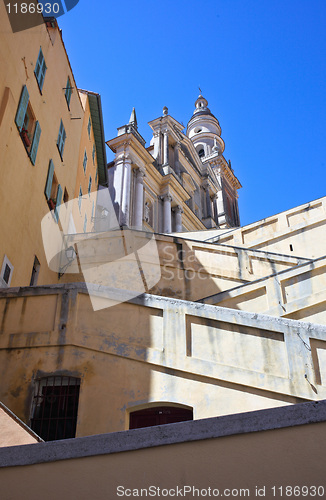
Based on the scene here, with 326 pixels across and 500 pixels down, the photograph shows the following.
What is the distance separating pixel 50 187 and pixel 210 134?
120 feet

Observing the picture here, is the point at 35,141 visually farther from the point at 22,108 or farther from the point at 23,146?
the point at 22,108

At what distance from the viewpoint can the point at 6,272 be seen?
401 inches

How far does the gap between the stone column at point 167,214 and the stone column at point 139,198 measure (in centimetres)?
207

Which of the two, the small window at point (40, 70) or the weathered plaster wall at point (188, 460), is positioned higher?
the small window at point (40, 70)

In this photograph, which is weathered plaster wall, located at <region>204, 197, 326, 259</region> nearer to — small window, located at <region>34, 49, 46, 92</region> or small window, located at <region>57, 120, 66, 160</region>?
small window, located at <region>57, 120, 66, 160</region>

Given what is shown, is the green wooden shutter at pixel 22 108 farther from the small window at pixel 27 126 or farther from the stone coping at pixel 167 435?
the stone coping at pixel 167 435

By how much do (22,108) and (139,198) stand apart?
14.0m

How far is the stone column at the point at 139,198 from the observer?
24469mm

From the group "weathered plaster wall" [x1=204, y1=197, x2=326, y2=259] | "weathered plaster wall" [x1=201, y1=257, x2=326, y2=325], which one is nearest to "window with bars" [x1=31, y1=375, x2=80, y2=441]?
"weathered plaster wall" [x1=201, y1=257, x2=326, y2=325]

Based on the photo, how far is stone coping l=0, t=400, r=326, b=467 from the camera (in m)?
3.74

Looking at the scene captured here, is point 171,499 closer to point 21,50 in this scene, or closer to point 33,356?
point 33,356

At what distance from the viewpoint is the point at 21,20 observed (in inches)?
465

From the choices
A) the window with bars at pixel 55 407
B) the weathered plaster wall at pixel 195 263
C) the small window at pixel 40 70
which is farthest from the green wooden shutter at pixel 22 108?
the window with bars at pixel 55 407

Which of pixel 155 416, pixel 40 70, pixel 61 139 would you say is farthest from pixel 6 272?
pixel 61 139
